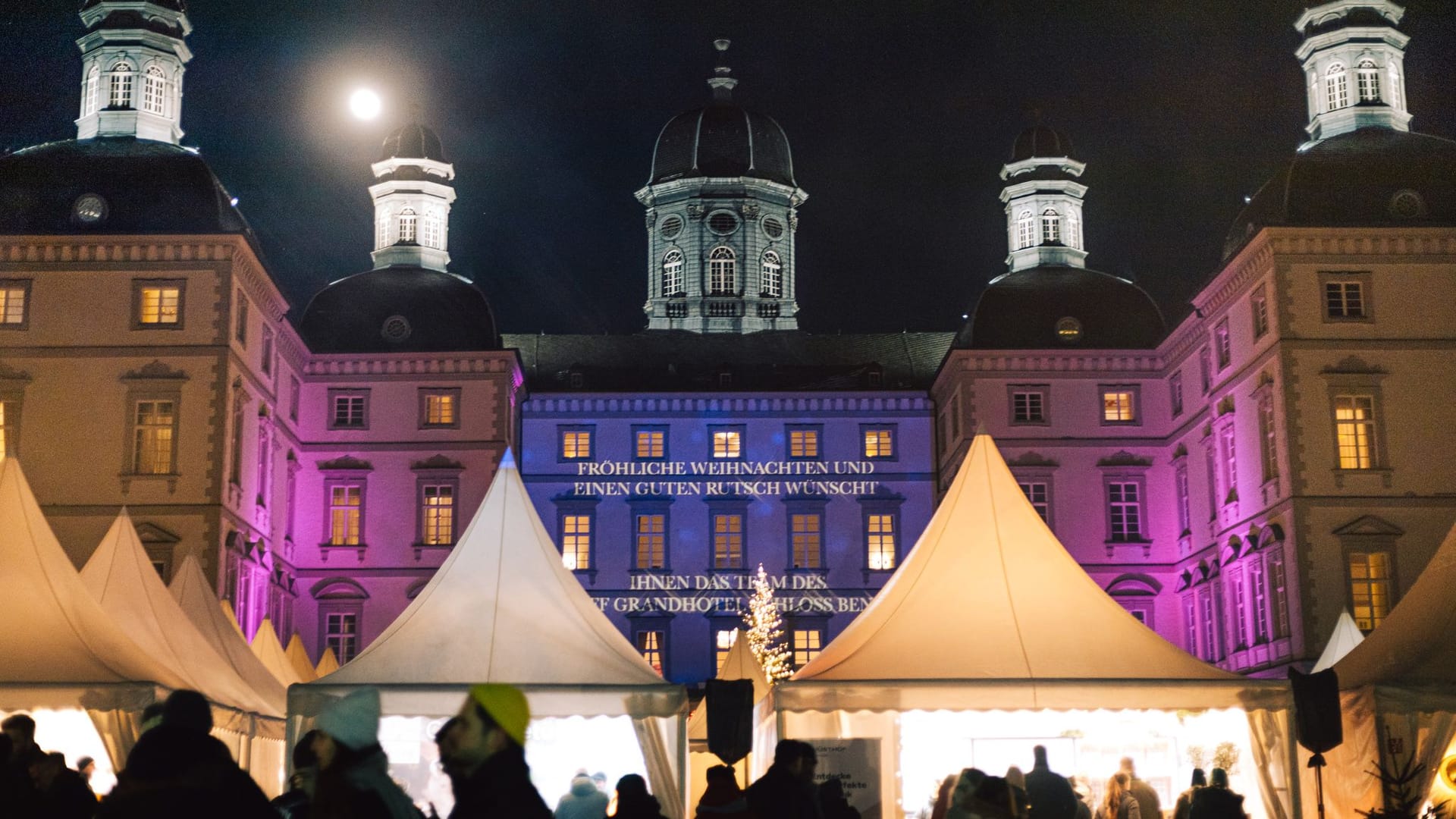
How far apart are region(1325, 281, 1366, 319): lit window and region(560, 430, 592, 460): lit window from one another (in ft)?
60.7

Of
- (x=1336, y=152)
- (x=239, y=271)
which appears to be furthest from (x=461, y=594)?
(x=1336, y=152)

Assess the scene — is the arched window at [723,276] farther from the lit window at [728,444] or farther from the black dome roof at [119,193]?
the black dome roof at [119,193]

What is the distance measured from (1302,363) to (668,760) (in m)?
20.9

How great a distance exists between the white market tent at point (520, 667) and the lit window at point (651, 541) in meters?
25.9

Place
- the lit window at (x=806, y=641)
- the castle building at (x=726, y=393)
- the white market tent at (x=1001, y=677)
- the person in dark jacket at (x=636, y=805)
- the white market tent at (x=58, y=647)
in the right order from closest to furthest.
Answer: the person in dark jacket at (x=636, y=805), the white market tent at (x=1001, y=677), the white market tent at (x=58, y=647), the castle building at (x=726, y=393), the lit window at (x=806, y=641)

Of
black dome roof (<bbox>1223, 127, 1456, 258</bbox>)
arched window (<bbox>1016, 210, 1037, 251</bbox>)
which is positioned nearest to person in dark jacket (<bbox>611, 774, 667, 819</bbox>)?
black dome roof (<bbox>1223, 127, 1456, 258</bbox>)

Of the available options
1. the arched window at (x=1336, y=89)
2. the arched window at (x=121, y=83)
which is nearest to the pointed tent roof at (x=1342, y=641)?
the arched window at (x=1336, y=89)

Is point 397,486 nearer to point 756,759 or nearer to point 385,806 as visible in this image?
point 756,759

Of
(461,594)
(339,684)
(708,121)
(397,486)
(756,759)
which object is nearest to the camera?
(339,684)

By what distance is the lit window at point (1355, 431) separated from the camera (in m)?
32.4

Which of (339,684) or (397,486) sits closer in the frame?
(339,684)

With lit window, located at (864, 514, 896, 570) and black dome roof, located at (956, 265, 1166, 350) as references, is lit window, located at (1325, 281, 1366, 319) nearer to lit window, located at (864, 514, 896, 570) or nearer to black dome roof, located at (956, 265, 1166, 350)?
black dome roof, located at (956, 265, 1166, 350)

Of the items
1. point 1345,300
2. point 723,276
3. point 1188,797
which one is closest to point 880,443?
point 723,276

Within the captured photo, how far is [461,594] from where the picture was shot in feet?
52.7
